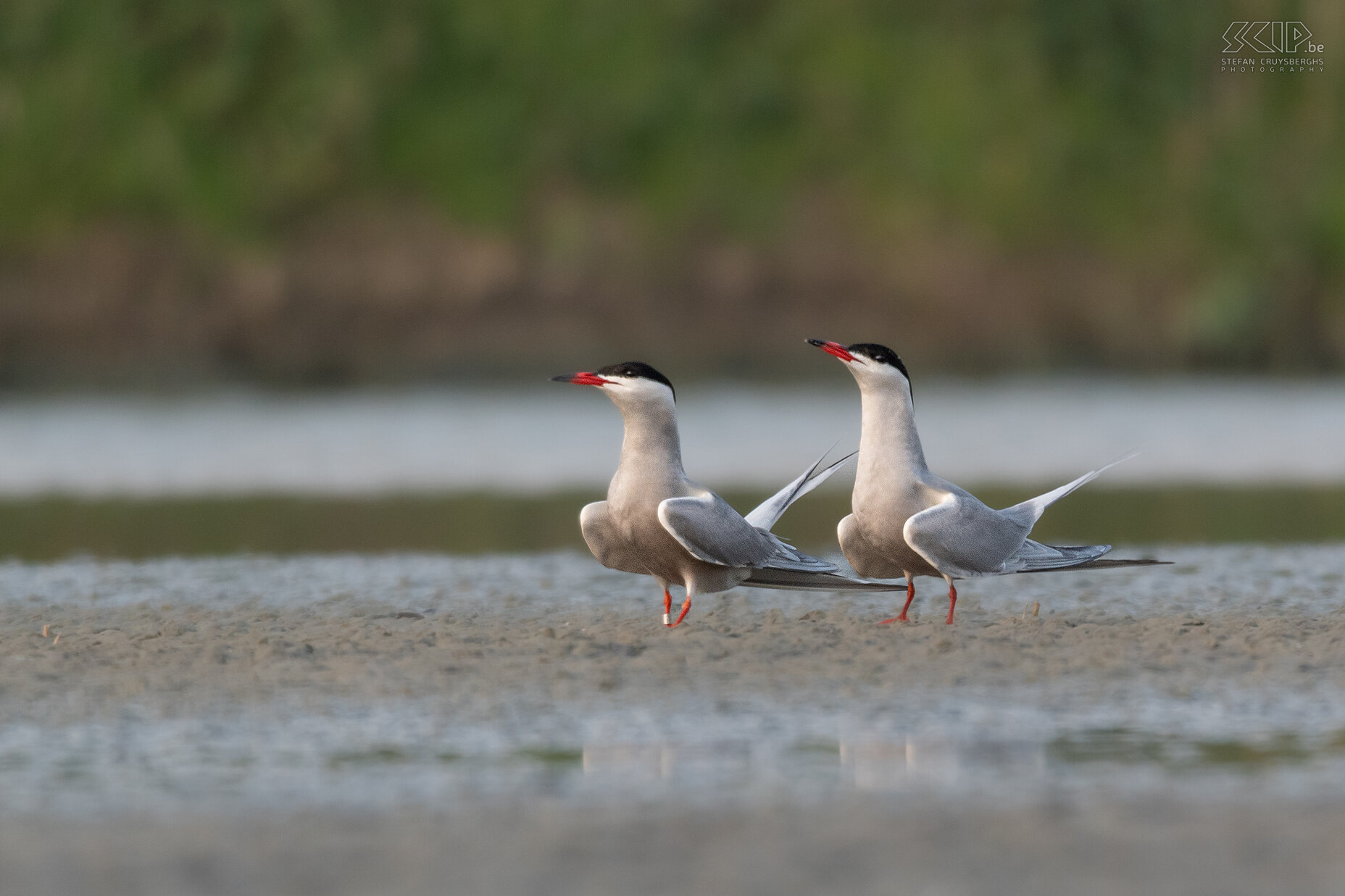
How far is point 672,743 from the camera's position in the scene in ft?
20.7

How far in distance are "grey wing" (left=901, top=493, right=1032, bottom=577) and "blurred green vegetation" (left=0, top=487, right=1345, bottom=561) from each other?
319cm

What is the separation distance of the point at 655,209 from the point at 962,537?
22285 mm

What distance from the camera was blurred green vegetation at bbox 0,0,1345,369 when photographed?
29844 mm

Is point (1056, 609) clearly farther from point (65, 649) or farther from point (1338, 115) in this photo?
point (1338, 115)

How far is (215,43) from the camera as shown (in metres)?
32.5

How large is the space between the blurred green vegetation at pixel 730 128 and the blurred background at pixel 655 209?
0.06m

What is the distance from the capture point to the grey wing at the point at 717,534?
8508mm

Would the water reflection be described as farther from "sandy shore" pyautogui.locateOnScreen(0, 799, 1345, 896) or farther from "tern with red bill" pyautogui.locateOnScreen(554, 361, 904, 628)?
"tern with red bill" pyautogui.locateOnScreen(554, 361, 904, 628)

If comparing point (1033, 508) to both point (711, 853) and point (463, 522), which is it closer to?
point (711, 853)

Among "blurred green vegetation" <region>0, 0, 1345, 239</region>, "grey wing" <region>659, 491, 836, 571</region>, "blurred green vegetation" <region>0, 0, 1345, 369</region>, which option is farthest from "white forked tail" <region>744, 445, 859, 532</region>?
"blurred green vegetation" <region>0, 0, 1345, 239</region>

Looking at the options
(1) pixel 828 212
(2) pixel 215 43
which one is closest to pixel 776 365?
(1) pixel 828 212

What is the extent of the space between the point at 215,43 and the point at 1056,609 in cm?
2585

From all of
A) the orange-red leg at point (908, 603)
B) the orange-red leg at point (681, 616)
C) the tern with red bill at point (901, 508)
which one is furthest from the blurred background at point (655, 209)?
the tern with red bill at point (901, 508)

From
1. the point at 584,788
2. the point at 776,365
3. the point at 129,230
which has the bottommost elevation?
the point at 584,788
